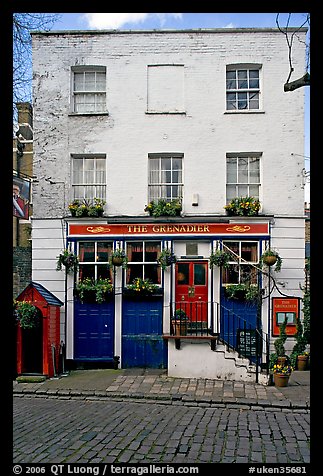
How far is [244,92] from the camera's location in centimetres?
1085

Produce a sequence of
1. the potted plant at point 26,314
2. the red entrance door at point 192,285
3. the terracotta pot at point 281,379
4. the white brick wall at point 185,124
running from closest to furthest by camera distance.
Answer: the terracotta pot at point 281,379 < the potted plant at point 26,314 < the red entrance door at point 192,285 < the white brick wall at point 185,124

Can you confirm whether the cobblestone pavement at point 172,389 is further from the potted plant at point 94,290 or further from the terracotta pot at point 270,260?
the terracotta pot at point 270,260

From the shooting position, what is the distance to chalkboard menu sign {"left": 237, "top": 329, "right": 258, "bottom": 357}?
955 cm

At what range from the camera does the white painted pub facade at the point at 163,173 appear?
10.5m

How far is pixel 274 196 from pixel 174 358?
4817 millimetres

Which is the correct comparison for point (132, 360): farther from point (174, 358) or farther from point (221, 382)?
point (221, 382)

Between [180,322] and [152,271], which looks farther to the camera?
[152,271]

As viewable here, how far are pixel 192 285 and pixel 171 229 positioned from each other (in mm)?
1555

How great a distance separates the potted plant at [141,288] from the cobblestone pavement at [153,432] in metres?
2.99

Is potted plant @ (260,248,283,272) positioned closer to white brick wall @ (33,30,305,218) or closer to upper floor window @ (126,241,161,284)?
white brick wall @ (33,30,305,218)

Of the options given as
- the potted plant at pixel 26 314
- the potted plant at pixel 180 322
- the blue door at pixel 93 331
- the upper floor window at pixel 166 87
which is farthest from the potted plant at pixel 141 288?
the upper floor window at pixel 166 87

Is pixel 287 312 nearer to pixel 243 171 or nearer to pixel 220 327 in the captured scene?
pixel 220 327

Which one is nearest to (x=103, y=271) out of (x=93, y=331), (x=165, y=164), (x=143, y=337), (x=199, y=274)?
(x=93, y=331)

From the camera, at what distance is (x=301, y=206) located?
1055 cm
